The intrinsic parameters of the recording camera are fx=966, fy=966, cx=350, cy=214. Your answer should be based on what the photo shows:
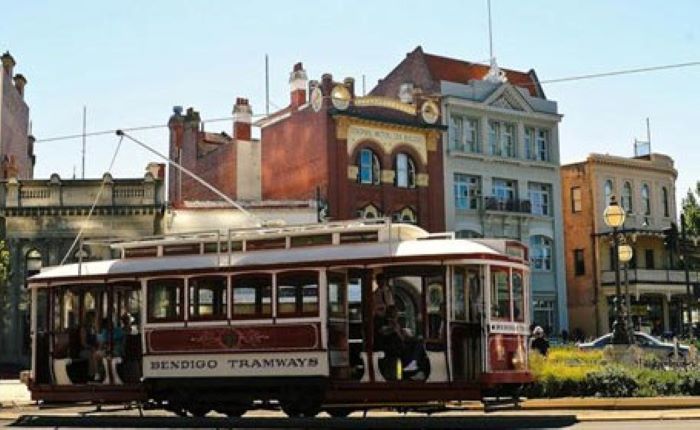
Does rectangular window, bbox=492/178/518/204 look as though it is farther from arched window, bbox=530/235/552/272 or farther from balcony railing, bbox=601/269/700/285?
balcony railing, bbox=601/269/700/285

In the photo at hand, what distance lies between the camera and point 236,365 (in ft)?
51.4

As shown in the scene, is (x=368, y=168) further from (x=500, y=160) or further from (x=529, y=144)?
(x=529, y=144)

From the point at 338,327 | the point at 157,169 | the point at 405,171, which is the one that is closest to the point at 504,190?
the point at 405,171

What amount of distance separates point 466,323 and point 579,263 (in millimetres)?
39374

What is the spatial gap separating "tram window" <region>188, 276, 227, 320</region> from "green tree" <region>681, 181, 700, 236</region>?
38565 millimetres

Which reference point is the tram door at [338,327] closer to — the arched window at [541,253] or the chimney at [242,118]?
the chimney at [242,118]

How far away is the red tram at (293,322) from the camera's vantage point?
14625 mm

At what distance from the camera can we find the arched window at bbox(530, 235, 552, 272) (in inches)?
1875

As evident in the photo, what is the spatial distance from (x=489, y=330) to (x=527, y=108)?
34656mm

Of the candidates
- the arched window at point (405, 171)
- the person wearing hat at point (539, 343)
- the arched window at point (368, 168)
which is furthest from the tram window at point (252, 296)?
the arched window at point (405, 171)

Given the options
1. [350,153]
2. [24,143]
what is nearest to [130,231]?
[350,153]

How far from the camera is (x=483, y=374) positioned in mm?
14312

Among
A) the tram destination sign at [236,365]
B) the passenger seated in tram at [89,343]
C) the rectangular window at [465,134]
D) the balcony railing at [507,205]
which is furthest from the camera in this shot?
the balcony railing at [507,205]

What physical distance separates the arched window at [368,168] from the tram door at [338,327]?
26.5m
